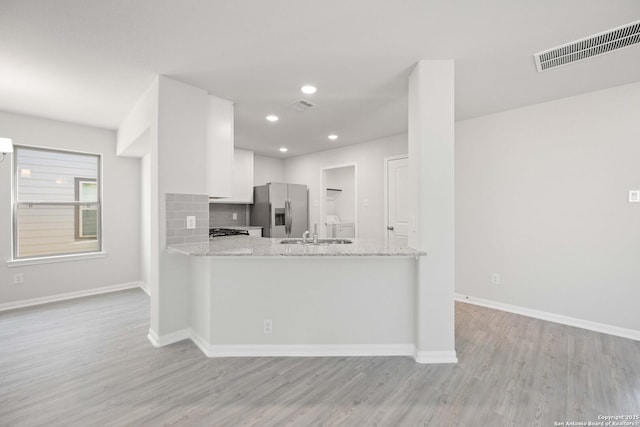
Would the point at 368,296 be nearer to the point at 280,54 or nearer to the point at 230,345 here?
the point at 230,345

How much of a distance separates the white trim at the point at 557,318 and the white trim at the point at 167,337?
3.38 meters

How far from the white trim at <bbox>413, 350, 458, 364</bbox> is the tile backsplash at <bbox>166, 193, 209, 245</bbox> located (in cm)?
225

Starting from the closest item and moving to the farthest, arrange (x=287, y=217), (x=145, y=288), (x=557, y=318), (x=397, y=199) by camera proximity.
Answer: (x=557, y=318), (x=145, y=288), (x=397, y=199), (x=287, y=217)

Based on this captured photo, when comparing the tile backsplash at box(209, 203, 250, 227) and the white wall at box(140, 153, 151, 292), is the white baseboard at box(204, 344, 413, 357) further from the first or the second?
the tile backsplash at box(209, 203, 250, 227)

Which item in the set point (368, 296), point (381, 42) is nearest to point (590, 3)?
point (381, 42)

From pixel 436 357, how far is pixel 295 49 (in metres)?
2.69

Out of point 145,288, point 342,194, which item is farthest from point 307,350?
point 342,194

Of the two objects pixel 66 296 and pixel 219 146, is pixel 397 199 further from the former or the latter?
pixel 66 296

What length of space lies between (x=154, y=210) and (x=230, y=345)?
1.42m

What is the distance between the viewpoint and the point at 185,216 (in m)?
2.79

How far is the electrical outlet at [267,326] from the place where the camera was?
2465mm

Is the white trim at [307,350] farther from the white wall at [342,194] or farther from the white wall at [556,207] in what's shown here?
the white wall at [342,194]

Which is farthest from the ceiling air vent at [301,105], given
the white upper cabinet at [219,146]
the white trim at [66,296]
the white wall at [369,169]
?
the white trim at [66,296]

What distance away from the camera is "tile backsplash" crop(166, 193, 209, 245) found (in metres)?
2.70
